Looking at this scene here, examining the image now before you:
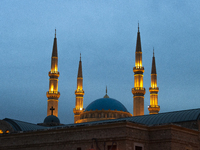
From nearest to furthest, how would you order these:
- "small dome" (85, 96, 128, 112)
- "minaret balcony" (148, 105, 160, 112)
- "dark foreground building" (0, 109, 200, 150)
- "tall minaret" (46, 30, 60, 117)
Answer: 1. "dark foreground building" (0, 109, 200, 150)
2. "small dome" (85, 96, 128, 112)
3. "tall minaret" (46, 30, 60, 117)
4. "minaret balcony" (148, 105, 160, 112)

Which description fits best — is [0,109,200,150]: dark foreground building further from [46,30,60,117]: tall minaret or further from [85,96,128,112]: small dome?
[46,30,60,117]: tall minaret

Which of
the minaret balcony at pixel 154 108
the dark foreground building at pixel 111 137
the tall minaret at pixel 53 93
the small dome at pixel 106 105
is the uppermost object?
the tall minaret at pixel 53 93

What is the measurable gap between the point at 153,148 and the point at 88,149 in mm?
4528

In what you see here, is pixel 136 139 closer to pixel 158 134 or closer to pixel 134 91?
pixel 158 134

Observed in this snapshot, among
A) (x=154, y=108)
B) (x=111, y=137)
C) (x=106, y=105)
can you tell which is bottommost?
(x=111, y=137)

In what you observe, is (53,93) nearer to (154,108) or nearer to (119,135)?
(154,108)

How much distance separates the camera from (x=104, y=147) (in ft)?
80.8

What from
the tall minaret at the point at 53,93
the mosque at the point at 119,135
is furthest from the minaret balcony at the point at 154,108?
the mosque at the point at 119,135

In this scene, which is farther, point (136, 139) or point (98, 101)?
point (98, 101)

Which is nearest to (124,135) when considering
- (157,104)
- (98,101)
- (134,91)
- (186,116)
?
(186,116)

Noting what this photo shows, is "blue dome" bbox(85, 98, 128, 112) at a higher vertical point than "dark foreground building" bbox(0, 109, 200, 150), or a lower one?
higher

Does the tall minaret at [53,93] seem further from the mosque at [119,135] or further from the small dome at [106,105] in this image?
the mosque at [119,135]

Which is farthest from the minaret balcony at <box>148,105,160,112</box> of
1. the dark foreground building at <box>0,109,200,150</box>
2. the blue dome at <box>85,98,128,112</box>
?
the dark foreground building at <box>0,109,200,150</box>

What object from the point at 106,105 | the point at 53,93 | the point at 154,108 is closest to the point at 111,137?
the point at 106,105
